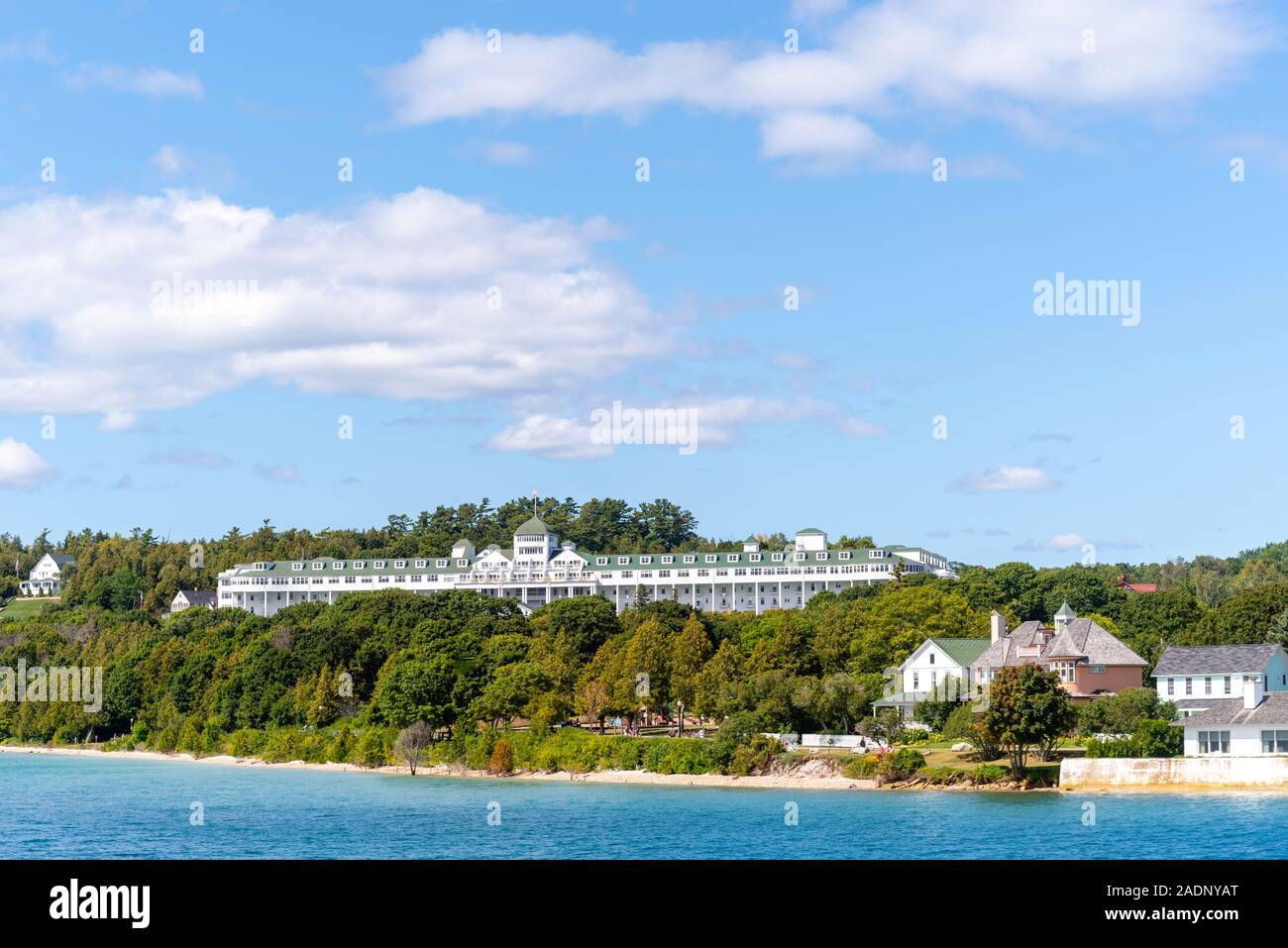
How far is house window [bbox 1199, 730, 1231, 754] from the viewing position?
2028 inches

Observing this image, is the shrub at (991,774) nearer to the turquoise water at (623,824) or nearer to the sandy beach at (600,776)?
the turquoise water at (623,824)

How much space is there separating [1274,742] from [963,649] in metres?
20.9

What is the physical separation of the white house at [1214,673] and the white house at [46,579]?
150 meters

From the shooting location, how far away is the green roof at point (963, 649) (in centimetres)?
6900

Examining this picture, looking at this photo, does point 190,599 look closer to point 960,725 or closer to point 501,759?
point 501,759

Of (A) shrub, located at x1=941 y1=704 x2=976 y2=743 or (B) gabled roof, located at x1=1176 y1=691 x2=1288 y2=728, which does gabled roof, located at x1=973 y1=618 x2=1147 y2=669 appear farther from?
(B) gabled roof, located at x1=1176 y1=691 x2=1288 y2=728

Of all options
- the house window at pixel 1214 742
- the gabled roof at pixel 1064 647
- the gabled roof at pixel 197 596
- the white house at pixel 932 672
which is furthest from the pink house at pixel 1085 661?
the gabled roof at pixel 197 596

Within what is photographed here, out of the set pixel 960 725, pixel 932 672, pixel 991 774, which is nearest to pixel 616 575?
pixel 932 672

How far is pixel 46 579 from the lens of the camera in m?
180

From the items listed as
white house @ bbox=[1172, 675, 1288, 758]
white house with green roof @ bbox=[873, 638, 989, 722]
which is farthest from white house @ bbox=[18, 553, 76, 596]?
white house @ bbox=[1172, 675, 1288, 758]

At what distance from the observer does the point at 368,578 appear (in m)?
149
